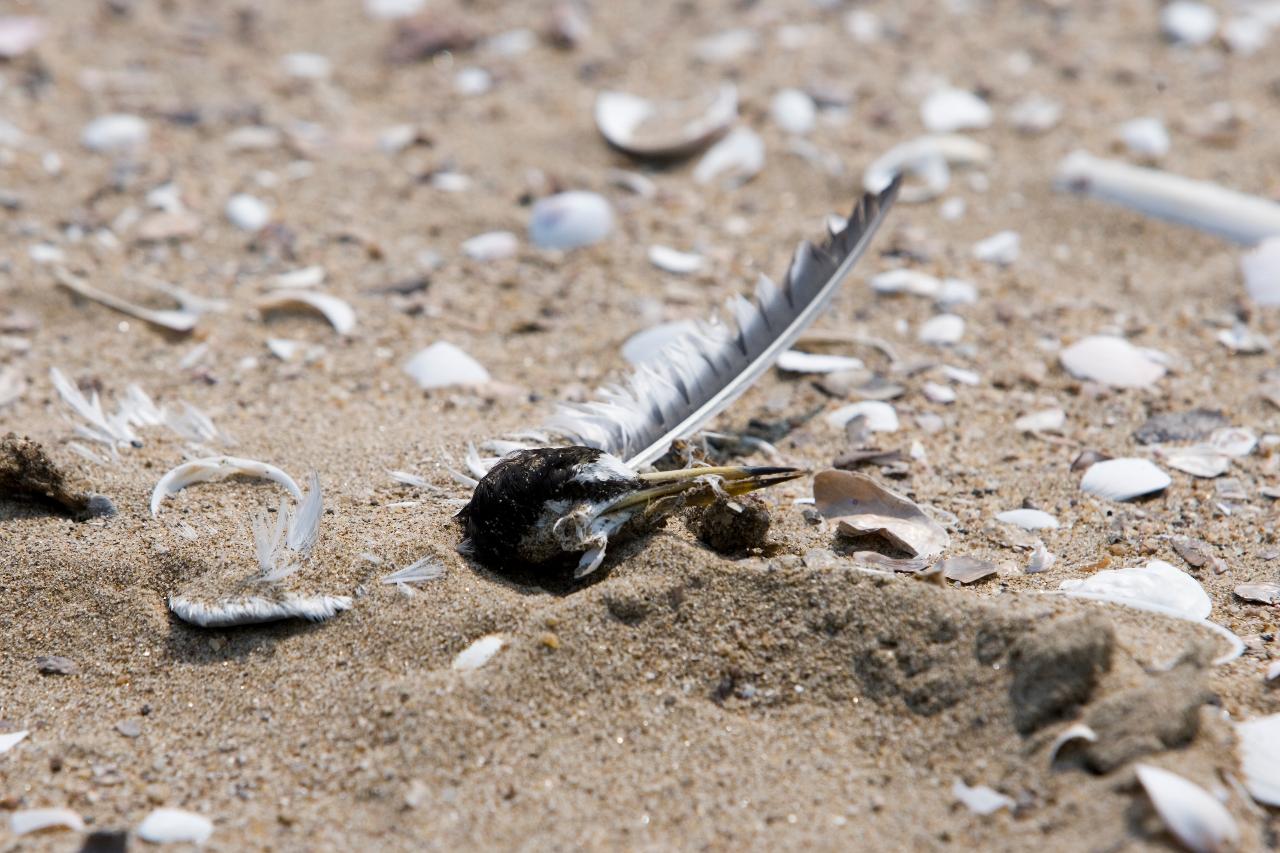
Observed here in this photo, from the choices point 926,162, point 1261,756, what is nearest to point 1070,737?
point 1261,756

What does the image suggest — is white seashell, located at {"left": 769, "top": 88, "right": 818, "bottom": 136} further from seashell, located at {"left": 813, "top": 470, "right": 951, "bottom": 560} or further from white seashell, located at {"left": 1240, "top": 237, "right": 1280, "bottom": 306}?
seashell, located at {"left": 813, "top": 470, "right": 951, "bottom": 560}

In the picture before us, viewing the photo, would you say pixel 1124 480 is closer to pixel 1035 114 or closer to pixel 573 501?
pixel 573 501

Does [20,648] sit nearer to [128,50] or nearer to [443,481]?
[443,481]

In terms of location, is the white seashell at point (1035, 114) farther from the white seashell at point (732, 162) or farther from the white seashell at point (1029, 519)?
the white seashell at point (1029, 519)

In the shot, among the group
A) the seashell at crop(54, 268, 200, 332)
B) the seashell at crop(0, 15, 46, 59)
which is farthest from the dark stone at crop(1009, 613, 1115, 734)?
the seashell at crop(0, 15, 46, 59)

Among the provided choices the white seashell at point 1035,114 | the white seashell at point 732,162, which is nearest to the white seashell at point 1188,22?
the white seashell at point 1035,114
